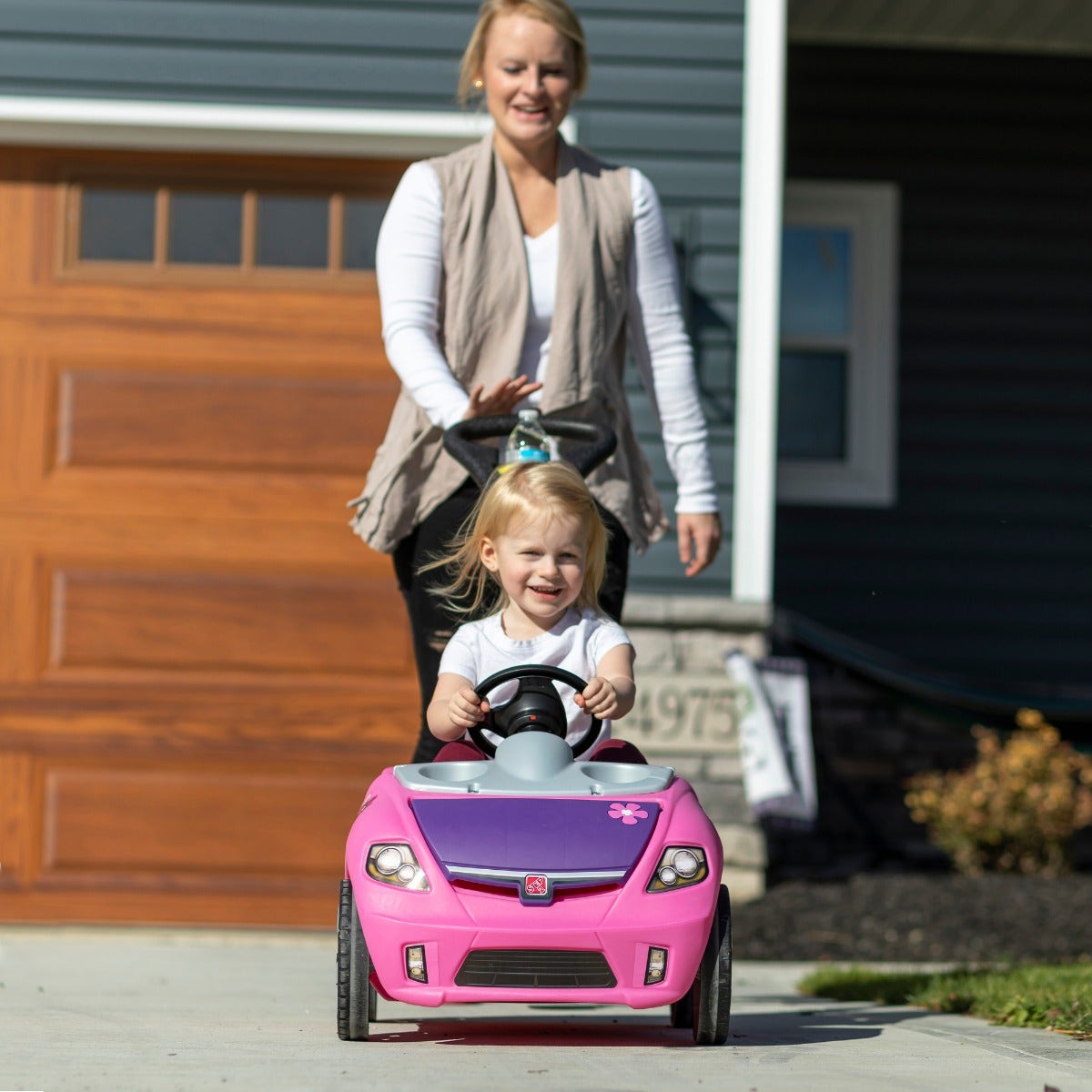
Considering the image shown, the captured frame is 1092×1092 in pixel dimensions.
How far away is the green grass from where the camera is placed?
372 centimetres

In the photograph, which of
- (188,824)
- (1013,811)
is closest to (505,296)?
(188,824)

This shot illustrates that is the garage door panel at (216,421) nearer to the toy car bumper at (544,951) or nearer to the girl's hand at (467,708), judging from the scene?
the girl's hand at (467,708)

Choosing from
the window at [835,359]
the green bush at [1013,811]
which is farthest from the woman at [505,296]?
the window at [835,359]

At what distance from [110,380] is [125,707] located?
117 centimetres

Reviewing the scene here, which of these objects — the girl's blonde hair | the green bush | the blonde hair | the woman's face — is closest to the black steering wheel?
the girl's blonde hair

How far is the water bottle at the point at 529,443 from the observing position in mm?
3441

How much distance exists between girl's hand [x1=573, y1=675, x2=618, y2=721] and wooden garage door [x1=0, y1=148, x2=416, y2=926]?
3.21 metres

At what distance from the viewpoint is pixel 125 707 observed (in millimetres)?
6223

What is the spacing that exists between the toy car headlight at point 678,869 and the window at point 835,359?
18.3 feet

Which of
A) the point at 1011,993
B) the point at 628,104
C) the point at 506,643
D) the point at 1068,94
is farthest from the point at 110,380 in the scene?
the point at 1068,94

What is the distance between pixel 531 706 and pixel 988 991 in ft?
5.40

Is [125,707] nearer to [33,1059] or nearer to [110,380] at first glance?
[110,380]

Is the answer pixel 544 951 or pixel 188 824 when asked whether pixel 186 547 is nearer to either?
pixel 188 824

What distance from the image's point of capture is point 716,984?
10.00ft
